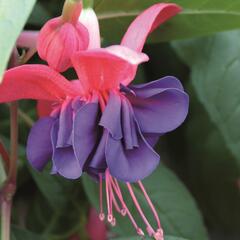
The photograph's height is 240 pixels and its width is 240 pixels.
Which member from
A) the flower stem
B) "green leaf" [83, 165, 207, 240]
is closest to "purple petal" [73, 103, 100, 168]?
the flower stem

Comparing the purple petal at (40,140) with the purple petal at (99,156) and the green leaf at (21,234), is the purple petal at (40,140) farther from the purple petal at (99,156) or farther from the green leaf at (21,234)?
the green leaf at (21,234)

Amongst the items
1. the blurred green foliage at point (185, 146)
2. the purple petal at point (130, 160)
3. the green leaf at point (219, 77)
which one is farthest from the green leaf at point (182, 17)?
the purple petal at point (130, 160)

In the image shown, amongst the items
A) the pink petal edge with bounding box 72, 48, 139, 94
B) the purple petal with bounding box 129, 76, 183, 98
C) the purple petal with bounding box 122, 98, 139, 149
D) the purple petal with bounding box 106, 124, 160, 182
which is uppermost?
the pink petal edge with bounding box 72, 48, 139, 94

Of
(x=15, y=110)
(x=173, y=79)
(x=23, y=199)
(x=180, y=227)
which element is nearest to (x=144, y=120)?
(x=173, y=79)

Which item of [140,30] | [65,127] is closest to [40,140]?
[65,127]

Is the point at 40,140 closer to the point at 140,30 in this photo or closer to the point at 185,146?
the point at 140,30

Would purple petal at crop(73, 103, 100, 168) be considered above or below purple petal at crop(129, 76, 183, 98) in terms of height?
below

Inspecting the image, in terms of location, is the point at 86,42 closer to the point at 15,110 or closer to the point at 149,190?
the point at 15,110

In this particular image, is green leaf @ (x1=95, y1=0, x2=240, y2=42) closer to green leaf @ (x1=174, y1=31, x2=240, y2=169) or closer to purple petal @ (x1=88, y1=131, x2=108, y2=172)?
green leaf @ (x1=174, y1=31, x2=240, y2=169)
